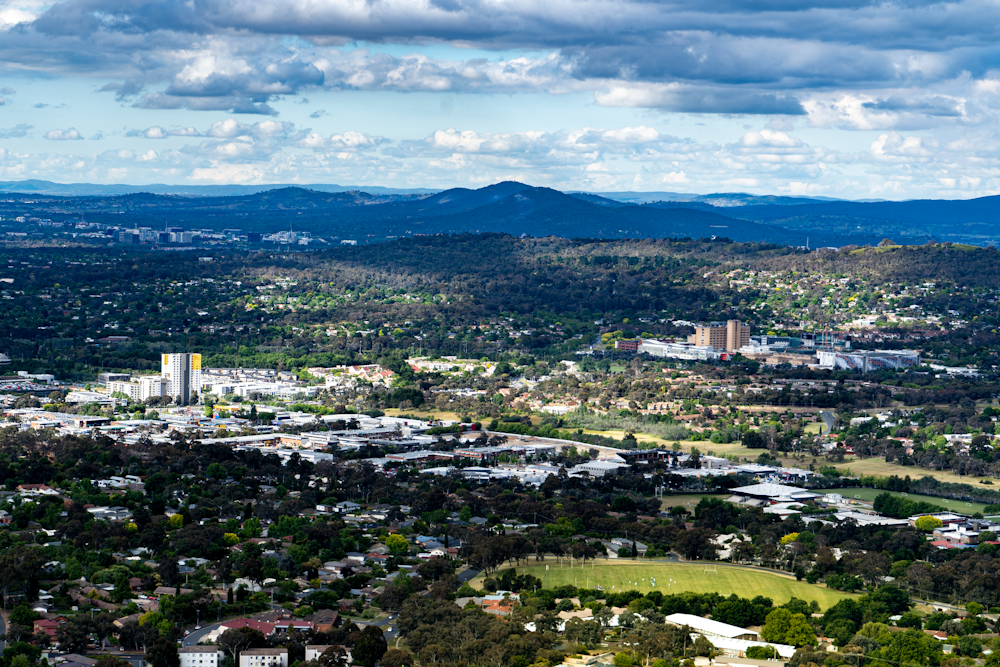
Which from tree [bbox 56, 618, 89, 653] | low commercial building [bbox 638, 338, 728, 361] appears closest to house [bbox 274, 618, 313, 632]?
tree [bbox 56, 618, 89, 653]

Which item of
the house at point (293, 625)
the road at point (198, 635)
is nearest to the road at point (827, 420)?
the house at point (293, 625)

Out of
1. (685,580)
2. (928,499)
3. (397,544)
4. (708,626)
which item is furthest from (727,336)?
(708,626)

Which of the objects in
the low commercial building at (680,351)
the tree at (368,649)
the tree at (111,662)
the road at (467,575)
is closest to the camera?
the tree at (111,662)

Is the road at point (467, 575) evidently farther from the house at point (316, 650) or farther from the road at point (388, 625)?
the house at point (316, 650)

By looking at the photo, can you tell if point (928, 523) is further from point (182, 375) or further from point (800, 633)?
point (182, 375)

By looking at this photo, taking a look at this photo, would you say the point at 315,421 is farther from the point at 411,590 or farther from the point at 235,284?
the point at 235,284
